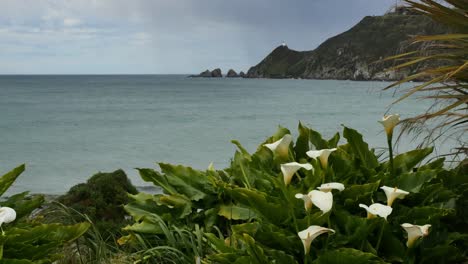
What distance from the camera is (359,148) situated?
3.62 meters

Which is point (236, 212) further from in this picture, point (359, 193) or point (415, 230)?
point (415, 230)

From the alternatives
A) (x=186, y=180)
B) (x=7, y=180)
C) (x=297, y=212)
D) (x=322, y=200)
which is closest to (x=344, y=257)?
(x=322, y=200)

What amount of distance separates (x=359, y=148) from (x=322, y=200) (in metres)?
1.14

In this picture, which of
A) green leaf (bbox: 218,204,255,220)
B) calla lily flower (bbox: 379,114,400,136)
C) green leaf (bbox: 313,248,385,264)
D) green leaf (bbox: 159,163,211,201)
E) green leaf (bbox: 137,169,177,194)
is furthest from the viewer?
green leaf (bbox: 137,169,177,194)

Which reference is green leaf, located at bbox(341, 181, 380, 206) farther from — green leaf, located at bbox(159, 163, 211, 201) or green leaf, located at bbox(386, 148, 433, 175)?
green leaf, located at bbox(159, 163, 211, 201)

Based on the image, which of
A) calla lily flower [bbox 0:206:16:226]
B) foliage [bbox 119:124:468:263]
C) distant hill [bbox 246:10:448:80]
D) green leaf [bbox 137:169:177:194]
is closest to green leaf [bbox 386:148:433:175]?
foliage [bbox 119:124:468:263]

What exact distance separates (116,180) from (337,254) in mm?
3693

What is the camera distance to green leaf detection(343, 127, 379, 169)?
11.7 ft

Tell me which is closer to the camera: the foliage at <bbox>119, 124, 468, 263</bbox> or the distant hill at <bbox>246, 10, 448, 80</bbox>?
the foliage at <bbox>119, 124, 468, 263</bbox>

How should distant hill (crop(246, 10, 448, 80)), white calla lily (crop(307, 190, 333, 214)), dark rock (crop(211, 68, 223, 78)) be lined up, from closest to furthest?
white calla lily (crop(307, 190, 333, 214)) < distant hill (crop(246, 10, 448, 80)) < dark rock (crop(211, 68, 223, 78))

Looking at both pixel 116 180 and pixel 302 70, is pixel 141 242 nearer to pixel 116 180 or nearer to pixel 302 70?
pixel 116 180

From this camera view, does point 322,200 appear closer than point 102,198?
Yes

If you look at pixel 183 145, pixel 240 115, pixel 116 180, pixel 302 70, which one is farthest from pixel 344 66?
pixel 116 180

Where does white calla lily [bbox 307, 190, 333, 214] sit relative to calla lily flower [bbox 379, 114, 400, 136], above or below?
below
